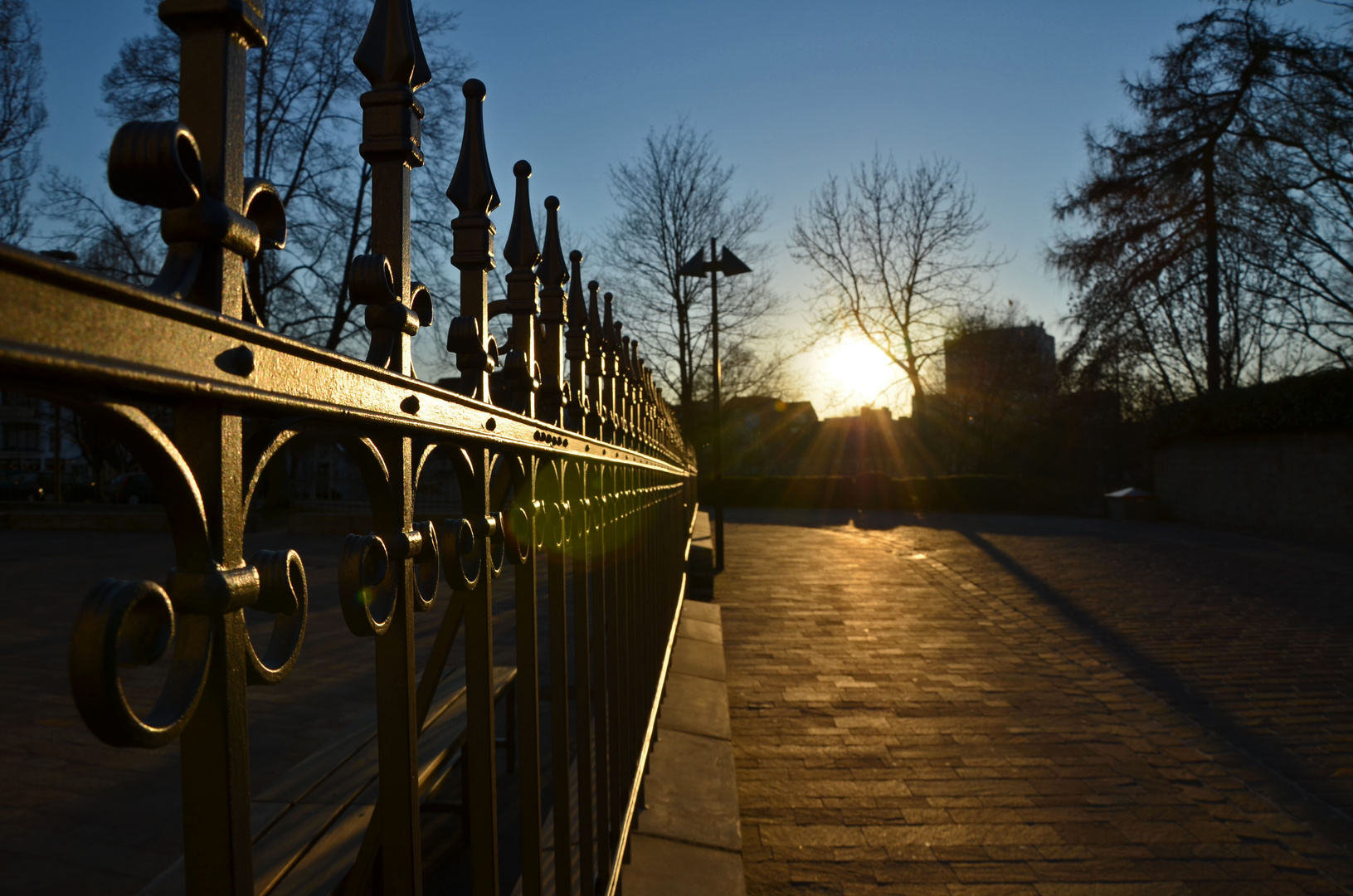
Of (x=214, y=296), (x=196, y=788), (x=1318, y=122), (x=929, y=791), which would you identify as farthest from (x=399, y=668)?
(x=1318, y=122)

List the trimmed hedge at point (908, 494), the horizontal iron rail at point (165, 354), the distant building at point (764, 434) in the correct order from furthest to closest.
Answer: the distant building at point (764, 434)
the trimmed hedge at point (908, 494)
the horizontal iron rail at point (165, 354)

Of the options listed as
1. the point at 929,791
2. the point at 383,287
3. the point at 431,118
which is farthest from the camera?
the point at 431,118

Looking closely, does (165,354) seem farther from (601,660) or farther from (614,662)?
(614,662)

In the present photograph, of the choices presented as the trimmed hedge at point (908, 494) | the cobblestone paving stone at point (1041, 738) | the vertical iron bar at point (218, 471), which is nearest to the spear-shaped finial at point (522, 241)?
the vertical iron bar at point (218, 471)

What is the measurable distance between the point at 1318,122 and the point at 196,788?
23169 millimetres

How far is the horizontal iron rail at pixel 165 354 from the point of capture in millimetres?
408

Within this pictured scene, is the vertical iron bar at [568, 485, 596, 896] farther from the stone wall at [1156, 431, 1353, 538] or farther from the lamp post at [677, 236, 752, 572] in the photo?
the stone wall at [1156, 431, 1353, 538]

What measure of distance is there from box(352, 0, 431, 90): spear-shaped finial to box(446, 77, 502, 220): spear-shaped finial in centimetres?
32

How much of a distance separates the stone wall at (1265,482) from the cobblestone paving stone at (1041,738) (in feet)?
24.8

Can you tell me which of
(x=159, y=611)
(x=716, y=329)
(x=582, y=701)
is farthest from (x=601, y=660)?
(x=716, y=329)

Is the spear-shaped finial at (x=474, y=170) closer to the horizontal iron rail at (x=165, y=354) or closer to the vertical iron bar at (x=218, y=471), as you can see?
the horizontal iron rail at (x=165, y=354)

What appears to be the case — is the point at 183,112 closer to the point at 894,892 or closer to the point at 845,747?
the point at 894,892

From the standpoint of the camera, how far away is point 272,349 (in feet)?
2.06

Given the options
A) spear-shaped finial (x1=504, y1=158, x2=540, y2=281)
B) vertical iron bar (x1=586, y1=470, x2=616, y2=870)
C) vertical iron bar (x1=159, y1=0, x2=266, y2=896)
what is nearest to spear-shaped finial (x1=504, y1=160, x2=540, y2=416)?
Result: spear-shaped finial (x1=504, y1=158, x2=540, y2=281)
